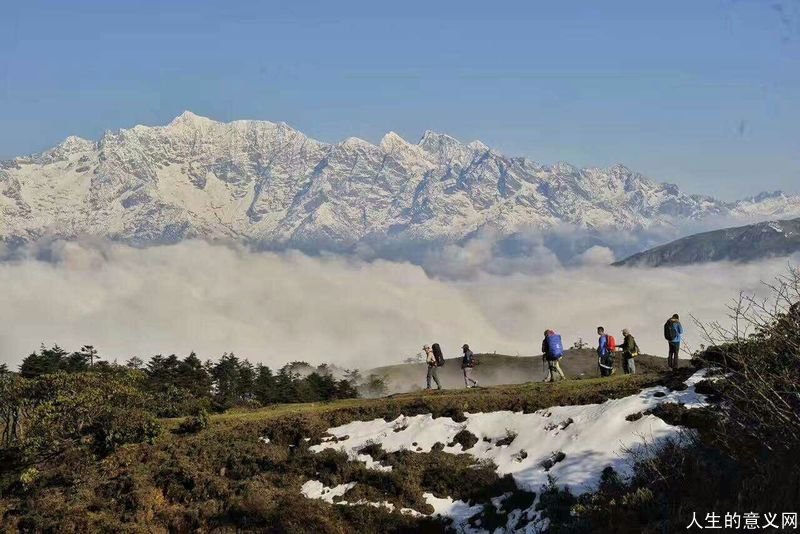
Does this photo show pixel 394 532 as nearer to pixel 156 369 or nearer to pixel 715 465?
pixel 715 465

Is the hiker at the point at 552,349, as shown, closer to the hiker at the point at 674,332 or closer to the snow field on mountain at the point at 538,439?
the hiker at the point at 674,332

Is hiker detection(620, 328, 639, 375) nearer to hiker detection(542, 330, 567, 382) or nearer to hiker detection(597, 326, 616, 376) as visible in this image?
hiker detection(597, 326, 616, 376)

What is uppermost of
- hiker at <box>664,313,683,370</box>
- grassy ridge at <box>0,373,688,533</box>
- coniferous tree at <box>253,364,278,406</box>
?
hiker at <box>664,313,683,370</box>

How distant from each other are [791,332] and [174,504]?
22.3m

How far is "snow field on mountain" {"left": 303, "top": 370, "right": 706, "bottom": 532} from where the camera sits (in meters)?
23.5

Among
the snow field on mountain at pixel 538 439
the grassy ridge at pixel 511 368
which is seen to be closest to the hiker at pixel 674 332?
the snow field on mountain at pixel 538 439

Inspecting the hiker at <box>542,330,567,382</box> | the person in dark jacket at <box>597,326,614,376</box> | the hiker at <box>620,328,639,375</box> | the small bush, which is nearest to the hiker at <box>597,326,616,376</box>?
the person in dark jacket at <box>597,326,614,376</box>

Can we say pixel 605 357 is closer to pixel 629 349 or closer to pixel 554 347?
pixel 629 349

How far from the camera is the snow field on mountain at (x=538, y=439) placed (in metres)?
23.5

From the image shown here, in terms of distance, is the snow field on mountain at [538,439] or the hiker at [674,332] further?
the hiker at [674,332]

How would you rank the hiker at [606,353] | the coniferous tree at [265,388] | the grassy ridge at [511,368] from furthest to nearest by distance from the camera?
1. the grassy ridge at [511,368]
2. the coniferous tree at [265,388]
3. the hiker at [606,353]

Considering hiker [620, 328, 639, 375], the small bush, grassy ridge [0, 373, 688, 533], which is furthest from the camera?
hiker [620, 328, 639, 375]

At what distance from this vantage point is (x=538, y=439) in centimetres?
2681

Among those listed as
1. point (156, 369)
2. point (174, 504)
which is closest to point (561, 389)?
point (174, 504)
